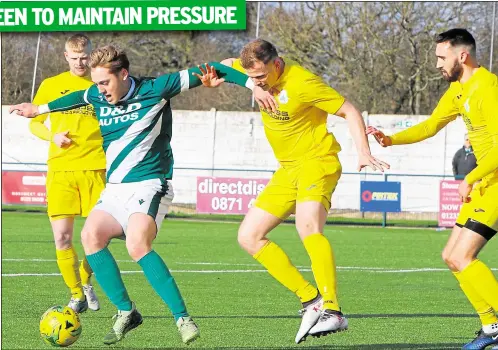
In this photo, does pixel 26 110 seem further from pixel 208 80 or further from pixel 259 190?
pixel 259 190

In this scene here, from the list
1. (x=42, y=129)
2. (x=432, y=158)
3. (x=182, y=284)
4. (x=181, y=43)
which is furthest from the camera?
(x=181, y=43)

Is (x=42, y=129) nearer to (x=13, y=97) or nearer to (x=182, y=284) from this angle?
(x=182, y=284)

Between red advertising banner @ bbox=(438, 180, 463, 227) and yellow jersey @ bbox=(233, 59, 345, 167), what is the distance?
16.2 m

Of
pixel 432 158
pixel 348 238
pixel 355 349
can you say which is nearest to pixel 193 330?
pixel 355 349

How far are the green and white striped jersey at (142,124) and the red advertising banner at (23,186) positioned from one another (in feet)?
63.3

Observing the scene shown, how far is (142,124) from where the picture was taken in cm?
763

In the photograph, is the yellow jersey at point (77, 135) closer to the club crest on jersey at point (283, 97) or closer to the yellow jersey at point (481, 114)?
the club crest on jersey at point (283, 97)

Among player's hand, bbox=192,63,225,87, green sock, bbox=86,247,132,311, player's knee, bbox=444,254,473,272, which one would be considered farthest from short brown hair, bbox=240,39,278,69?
player's knee, bbox=444,254,473,272

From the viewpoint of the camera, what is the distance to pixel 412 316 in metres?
9.63

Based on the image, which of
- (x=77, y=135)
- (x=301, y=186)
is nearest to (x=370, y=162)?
(x=301, y=186)

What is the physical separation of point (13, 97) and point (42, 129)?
2632cm

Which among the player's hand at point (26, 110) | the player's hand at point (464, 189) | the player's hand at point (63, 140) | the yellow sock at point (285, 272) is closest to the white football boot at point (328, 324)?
the yellow sock at point (285, 272)

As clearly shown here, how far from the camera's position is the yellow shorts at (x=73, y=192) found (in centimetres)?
962

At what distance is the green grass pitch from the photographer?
802 centimetres
